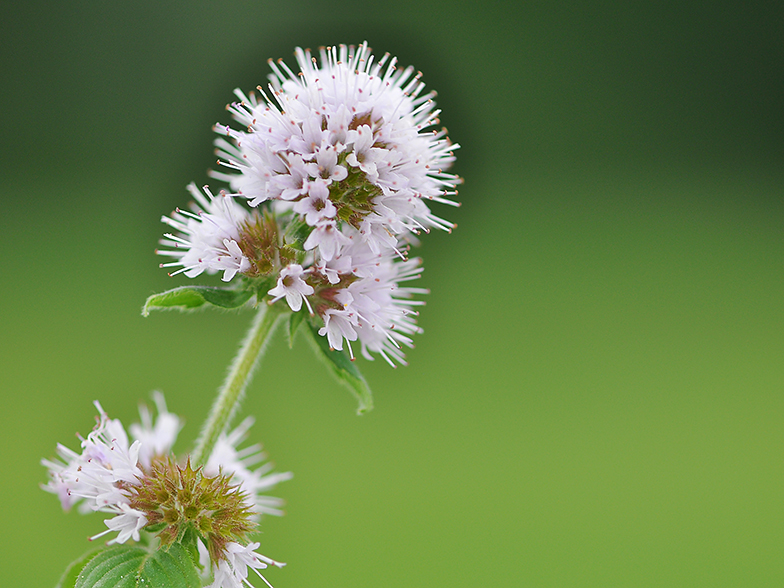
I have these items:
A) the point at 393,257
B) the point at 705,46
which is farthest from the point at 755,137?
the point at 393,257

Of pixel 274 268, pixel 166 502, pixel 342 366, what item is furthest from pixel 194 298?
pixel 166 502

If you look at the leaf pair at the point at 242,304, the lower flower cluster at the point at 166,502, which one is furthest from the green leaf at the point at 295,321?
the lower flower cluster at the point at 166,502

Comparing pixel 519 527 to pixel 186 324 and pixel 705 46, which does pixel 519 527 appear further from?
pixel 705 46

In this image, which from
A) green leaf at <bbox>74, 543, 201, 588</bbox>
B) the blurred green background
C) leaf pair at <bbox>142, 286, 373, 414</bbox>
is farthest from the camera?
the blurred green background

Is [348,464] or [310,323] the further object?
[348,464]

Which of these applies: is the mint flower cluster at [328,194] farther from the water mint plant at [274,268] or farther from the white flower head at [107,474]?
the white flower head at [107,474]

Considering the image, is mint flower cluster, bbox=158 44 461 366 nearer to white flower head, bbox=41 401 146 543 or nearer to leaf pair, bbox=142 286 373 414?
leaf pair, bbox=142 286 373 414

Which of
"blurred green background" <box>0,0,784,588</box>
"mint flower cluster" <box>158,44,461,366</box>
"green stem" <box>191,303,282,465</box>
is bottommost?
"green stem" <box>191,303,282,465</box>

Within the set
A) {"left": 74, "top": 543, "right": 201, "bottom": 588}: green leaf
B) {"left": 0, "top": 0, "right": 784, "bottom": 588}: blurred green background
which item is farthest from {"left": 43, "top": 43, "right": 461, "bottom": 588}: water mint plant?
{"left": 0, "top": 0, "right": 784, "bottom": 588}: blurred green background
